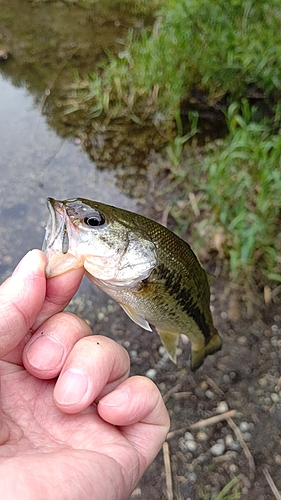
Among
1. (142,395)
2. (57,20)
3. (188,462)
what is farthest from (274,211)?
(57,20)

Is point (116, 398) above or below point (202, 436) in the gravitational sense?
above

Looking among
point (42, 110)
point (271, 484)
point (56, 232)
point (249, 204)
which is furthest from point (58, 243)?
point (42, 110)

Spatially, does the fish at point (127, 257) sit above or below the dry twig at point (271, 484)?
above

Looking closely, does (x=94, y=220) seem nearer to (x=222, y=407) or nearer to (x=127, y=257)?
(x=127, y=257)

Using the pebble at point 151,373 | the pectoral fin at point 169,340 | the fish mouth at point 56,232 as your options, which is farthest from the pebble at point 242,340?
the fish mouth at point 56,232

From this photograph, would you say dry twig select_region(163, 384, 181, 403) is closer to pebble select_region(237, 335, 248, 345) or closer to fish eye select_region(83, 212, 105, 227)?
pebble select_region(237, 335, 248, 345)

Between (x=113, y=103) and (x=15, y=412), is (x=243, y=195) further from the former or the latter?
(x=113, y=103)

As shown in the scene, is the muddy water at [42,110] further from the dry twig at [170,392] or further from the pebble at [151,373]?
the dry twig at [170,392]
